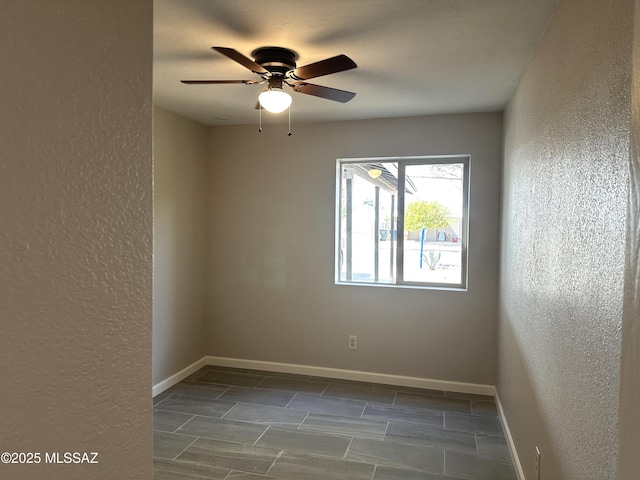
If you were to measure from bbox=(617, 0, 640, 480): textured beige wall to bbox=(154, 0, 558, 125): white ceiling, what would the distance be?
1434 mm

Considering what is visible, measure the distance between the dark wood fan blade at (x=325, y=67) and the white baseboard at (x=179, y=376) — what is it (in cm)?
279

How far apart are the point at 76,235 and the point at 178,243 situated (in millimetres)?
3339

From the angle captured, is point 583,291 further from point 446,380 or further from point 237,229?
point 237,229

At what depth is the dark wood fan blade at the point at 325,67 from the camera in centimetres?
205

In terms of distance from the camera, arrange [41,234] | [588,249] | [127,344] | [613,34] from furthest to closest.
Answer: [588,249] < [613,34] < [127,344] < [41,234]

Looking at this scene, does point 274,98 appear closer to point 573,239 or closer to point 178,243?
point 573,239

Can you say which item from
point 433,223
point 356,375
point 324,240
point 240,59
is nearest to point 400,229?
point 433,223

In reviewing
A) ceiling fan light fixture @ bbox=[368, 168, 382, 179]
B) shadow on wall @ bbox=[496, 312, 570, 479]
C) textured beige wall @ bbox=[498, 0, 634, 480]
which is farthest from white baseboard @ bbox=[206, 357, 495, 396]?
ceiling fan light fixture @ bbox=[368, 168, 382, 179]

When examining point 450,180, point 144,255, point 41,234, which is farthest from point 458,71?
point 41,234

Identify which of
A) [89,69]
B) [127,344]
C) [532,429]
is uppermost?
[89,69]

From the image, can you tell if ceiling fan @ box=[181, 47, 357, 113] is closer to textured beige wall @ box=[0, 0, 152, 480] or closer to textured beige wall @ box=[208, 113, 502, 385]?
textured beige wall @ box=[0, 0, 152, 480]

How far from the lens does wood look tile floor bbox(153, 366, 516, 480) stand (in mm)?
2549

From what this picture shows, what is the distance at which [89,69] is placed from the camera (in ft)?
2.48

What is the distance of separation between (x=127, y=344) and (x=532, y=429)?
2046 mm
